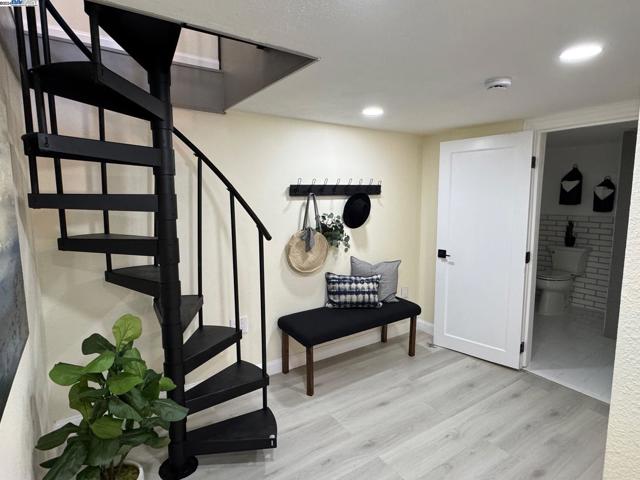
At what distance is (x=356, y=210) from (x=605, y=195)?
3.30m

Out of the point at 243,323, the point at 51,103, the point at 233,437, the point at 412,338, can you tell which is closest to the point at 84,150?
the point at 51,103

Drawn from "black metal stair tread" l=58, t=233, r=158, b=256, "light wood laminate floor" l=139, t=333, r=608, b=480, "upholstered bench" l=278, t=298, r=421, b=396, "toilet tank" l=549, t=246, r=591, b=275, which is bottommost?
"light wood laminate floor" l=139, t=333, r=608, b=480

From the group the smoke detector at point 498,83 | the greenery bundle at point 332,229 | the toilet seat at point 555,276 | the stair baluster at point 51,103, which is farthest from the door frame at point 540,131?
the stair baluster at point 51,103

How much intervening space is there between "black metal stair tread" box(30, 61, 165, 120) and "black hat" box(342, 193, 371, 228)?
198 cm

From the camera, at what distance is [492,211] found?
3.12m

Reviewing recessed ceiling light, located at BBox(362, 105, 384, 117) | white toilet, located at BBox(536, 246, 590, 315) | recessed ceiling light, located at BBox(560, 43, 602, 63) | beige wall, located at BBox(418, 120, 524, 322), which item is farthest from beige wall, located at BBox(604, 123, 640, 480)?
white toilet, located at BBox(536, 246, 590, 315)

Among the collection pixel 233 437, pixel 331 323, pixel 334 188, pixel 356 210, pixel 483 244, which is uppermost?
pixel 334 188

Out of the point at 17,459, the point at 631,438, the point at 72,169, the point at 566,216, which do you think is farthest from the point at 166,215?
the point at 566,216

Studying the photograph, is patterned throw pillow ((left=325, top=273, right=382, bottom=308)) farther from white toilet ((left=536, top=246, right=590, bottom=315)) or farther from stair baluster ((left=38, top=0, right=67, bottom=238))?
white toilet ((left=536, top=246, right=590, bottom=315))

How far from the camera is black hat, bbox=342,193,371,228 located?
11.0 ft

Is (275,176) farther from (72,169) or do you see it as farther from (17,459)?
(17,459)

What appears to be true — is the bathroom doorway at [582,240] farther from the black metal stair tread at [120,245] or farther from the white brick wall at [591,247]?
the black metal stair tread at [120,245]

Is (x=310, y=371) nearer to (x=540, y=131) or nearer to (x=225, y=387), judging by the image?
(x=225, y=387)

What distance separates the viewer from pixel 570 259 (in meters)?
4.75
